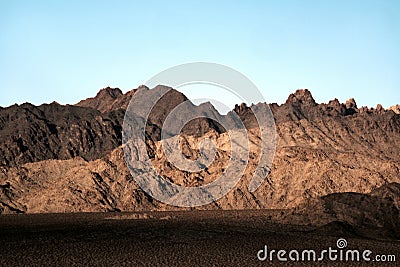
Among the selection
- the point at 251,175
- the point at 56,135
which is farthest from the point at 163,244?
the point at 56,135

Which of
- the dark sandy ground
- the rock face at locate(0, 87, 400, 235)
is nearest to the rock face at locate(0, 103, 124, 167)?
the rock face at locate(0, 87, 400, 235)

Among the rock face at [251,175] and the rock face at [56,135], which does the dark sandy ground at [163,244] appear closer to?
the rock face at [251,175]

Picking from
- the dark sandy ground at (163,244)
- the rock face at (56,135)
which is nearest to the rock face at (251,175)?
the dark sandy ground at (163,244)

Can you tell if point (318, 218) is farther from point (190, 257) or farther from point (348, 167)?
point (348, 167)

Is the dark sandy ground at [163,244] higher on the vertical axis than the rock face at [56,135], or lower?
lower

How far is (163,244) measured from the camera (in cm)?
4319

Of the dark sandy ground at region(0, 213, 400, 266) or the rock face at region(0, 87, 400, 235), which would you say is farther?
the rock face at region(0, 87, 400, 235)

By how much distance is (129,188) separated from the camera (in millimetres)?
100875

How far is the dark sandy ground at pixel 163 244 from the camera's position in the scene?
35.1 metres

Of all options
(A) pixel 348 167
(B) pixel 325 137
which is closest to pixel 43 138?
(B) pixel 325 137

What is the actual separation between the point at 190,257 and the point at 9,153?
144 m

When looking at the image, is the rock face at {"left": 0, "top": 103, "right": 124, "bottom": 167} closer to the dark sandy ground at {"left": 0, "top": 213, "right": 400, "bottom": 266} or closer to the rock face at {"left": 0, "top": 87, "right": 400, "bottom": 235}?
the rock face at {"left": 0, "top": 87, "right": 400, "bottom": 235}

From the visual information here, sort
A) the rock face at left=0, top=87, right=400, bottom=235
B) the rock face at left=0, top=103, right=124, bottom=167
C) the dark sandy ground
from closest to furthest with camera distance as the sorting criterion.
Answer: the dark sandy ground, the rock face at left=0, top=87, right=400, bottom=235, the rock face at left=0, top=103, right=124, bottom=167

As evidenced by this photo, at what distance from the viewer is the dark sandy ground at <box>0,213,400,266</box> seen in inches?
1380
